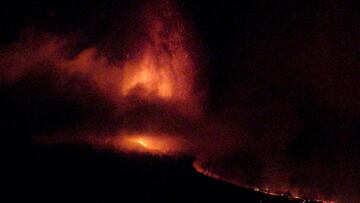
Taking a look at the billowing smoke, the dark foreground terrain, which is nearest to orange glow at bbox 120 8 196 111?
the billowing smoke

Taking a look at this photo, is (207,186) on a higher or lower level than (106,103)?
lower

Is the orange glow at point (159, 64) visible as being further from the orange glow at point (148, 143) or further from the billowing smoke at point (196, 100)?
the orange glow at point (148, 143)

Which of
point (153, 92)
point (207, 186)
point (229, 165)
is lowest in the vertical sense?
point (207, 186)

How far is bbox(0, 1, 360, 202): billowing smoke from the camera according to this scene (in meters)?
10.4

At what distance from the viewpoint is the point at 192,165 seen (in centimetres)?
874

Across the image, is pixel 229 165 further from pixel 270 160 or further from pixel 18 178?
pixel 18 178

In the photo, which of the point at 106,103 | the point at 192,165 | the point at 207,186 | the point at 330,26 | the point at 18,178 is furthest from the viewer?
the point at 330,26

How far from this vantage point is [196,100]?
43.2 ft

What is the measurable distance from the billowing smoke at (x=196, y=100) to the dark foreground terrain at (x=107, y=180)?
1.15 metres

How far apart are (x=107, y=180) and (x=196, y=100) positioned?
20.4 ft

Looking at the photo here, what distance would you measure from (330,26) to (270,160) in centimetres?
413

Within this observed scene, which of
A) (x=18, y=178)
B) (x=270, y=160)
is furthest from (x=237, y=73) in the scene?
(x=18, y=178)

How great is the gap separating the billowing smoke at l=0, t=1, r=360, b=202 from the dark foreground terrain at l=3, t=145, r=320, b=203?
1148 millimetres

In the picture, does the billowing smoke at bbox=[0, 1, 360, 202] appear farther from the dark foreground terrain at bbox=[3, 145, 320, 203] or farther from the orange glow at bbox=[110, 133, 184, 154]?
the dark foreground terrain at bbox=[3, 145, 320, 203]
